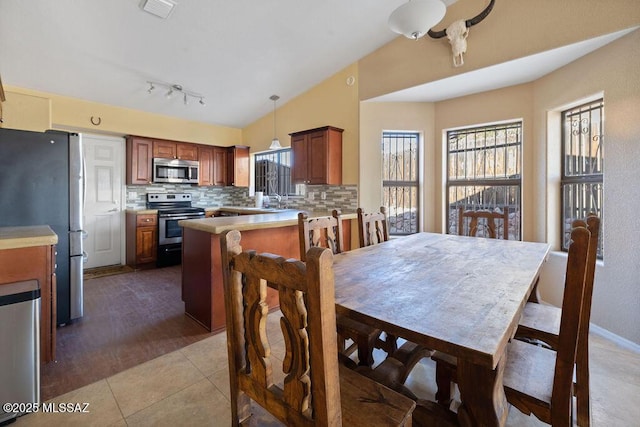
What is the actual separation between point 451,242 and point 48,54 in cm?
461

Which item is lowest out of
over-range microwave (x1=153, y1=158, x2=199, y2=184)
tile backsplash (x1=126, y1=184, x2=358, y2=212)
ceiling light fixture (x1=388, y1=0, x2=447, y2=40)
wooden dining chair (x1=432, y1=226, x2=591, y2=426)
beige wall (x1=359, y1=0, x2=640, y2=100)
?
wooden dining chair (x1=432, y1=226, x2=591, y2=426)

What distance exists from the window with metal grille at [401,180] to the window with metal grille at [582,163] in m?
1.57

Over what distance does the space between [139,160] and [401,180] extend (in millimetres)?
4200

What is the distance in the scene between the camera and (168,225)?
4.63 meters

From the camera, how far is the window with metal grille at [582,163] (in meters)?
2.60

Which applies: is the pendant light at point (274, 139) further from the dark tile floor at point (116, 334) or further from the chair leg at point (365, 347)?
the chair leg at point (365, 347)

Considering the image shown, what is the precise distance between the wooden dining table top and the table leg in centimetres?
16

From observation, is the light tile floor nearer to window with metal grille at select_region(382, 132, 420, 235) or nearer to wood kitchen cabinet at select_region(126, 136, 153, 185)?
window with metal grille at select_region(382, 132, 420, 235)

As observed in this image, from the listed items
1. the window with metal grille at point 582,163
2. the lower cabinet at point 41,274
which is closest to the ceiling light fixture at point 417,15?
the window with metal grille at point 582,163

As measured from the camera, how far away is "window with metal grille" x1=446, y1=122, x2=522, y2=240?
10.9ft

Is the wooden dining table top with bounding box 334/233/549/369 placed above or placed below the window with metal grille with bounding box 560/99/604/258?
below

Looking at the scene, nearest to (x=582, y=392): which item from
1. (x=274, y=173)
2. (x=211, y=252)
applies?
(x=211, y=252)

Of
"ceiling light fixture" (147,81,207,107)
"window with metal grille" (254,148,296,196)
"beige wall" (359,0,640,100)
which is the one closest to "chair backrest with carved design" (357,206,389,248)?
"beige wall" (359,0,640,100)

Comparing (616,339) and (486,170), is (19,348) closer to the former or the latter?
(616,339)
